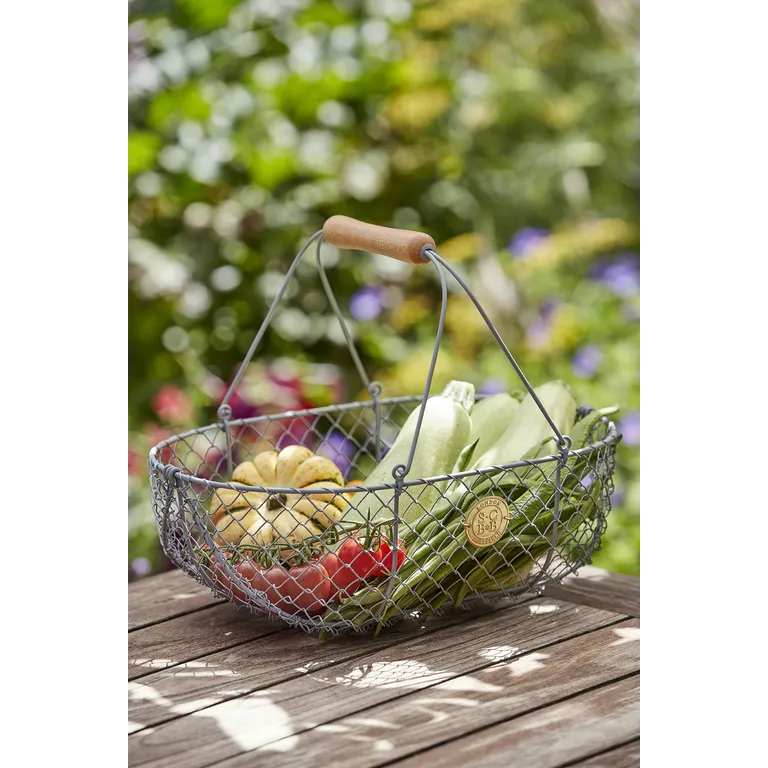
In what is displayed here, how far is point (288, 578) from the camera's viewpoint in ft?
4.10

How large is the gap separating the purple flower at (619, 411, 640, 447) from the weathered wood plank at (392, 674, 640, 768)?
1618 mm

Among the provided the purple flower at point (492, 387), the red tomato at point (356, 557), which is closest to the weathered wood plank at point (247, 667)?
the red tomato at point (356, 557)

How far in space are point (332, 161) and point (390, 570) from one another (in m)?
1.84

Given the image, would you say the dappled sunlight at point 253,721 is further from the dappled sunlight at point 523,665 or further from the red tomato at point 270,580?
the dappled sunlight at point 523,665

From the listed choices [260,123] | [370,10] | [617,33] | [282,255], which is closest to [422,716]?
[282,255]

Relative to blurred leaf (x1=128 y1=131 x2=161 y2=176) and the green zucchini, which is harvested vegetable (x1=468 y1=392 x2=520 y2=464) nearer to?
the green zucchini

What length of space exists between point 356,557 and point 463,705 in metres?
0.23

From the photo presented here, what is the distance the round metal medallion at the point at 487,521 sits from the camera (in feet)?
4.19

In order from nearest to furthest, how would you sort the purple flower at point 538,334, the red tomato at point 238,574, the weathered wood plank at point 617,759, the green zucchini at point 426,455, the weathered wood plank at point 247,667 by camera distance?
the weathered wood plank at point 617,759 < the weathered wood plank at point 247,667 < the red tomato at point 238,574 < the green zucchini at point 426,455 < the purple flower at point 538,334

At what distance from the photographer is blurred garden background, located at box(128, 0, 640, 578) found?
274 centimetres

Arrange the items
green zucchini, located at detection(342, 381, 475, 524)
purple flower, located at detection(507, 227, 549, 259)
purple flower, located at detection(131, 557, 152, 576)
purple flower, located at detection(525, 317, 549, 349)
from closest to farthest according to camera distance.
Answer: green zucchini, located at detection(342, 381, 475, 524), purple flower, located at detection(131, 557, 152, 576), purple flower, located at detection(525, 317, 549, 349), purple flower, located at detection(507, 227, 549, 259)

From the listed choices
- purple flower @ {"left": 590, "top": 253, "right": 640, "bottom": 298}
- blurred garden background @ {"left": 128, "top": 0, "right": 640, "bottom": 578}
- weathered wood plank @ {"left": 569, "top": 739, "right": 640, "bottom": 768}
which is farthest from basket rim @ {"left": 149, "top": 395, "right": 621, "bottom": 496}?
purple flower @ {"left": 590, "top": 253, "right": 640, "bottom": 298}

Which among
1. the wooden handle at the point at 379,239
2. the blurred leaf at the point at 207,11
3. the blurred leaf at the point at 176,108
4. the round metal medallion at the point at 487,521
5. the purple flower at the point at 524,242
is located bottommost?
the round metal medallion at the point at 487,521

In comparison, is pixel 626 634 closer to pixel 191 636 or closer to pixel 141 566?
pixel 191 636
